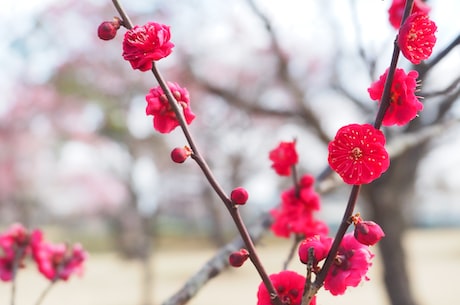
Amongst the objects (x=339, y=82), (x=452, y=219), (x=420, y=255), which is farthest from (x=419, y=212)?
(x=339, y=82)

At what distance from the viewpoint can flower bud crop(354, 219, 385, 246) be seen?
0.51m

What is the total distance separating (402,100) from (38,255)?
29.5 inches

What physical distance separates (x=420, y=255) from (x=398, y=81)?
1382cm

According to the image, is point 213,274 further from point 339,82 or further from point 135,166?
point 135,166

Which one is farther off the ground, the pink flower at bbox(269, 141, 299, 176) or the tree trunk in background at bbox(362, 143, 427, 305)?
the tree trunk in background at bbox(362, 143, 427, 305)

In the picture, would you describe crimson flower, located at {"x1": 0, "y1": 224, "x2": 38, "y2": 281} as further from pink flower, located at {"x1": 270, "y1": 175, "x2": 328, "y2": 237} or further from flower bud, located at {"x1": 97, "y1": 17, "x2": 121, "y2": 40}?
flower bud, located at {"x1": 97, "y1": 17, "x2": 121, "y2": 40}

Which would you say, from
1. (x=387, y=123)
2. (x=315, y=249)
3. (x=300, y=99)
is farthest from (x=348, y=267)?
(x=300, y=99)

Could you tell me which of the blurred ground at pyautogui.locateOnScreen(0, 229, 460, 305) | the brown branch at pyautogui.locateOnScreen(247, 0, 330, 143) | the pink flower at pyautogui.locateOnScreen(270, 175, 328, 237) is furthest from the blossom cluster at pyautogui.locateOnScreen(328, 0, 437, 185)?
the blurred ground at pyautogui.locateOnScreen(0, 229, 460, 305)

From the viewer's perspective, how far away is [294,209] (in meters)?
0.92

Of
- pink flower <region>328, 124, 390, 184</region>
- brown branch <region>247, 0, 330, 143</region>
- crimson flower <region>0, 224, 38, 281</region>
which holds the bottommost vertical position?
pink flower <region>328, 124, 390, 184</region>

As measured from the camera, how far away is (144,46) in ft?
1.73

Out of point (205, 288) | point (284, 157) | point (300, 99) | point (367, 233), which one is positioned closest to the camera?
point (367, 233)

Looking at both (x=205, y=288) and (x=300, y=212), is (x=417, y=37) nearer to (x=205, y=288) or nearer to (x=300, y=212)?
(x=300, y=212)

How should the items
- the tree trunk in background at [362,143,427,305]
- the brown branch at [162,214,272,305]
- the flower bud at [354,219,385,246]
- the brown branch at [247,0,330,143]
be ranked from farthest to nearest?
the tree trunk in background at [362,143,427,305] → the brown branch at [247,0,330,143] → the brown branch at [162,214,272,305] → the flower bud at [354,219,385,246]
